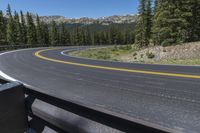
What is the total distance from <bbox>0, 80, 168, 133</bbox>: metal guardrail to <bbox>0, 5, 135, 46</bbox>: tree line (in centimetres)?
6646

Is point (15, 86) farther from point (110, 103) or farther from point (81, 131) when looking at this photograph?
point (110, 103)

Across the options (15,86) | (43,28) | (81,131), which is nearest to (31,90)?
(15,86)

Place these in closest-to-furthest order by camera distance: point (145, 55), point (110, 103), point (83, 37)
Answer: point (110, 103), point (145, 55), point (83, 37)

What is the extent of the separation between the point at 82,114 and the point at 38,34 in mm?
83584

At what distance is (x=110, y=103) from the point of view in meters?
5.27

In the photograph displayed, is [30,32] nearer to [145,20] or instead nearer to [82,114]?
[145,20]

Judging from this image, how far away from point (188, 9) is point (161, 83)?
26.6 meters

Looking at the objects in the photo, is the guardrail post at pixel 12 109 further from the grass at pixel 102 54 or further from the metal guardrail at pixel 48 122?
the grass at pixel 102 54

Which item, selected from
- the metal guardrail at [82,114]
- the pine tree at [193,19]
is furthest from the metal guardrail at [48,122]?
the pine tree at [193,19]

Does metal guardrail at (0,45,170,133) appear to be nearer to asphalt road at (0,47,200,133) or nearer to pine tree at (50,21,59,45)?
asphalt road at (0,47,200,133)

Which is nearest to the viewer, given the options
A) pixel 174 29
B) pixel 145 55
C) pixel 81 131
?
pixel 81 131

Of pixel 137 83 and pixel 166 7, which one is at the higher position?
pixel 166 7

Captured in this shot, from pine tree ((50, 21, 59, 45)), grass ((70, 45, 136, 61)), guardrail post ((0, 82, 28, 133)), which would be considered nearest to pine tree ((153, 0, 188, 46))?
grass ((70, 45, 136, 61))

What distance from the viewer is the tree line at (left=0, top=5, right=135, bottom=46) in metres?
72.5
